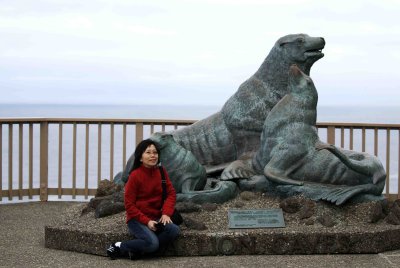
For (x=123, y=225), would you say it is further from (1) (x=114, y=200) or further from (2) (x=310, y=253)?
(2) (x=310, y=253)

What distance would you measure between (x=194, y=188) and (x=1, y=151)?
4.47m

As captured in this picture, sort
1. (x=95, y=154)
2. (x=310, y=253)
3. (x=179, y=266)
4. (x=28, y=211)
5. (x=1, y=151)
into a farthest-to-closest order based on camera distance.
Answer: (x=95, y=154), (x=1, y=151), (x=28, y=211), (x=310, y=253), (x=179, y=266)

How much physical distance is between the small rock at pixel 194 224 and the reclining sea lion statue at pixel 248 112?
1.46 metres

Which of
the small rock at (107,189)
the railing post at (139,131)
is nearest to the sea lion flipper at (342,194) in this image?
the small rock at (107,189)

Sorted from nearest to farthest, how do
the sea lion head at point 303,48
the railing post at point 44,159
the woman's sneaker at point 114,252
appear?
the woman's sneaker at point 114,252, the sea lion head at point 303,48, the railing post at point 44,159

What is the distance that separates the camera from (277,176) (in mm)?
7645

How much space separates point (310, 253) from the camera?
6941 millimetres

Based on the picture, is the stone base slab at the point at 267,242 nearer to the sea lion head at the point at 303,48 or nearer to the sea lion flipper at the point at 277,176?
the sea lion flipper at the point at 277,176

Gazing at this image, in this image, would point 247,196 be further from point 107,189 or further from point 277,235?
point 107,189

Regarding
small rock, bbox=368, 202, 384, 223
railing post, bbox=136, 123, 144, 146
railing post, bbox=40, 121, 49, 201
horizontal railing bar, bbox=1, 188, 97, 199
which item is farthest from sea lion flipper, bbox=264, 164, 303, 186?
railing post, bbox=40, 121, 49, 201

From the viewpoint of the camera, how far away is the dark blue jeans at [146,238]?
663cm

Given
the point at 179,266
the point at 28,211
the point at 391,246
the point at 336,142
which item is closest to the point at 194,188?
the point at 179,266

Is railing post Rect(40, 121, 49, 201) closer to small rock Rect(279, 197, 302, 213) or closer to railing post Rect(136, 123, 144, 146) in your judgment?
railing post Rect(136, 123, 144, 146)

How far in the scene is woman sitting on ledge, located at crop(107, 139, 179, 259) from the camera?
663 cm
